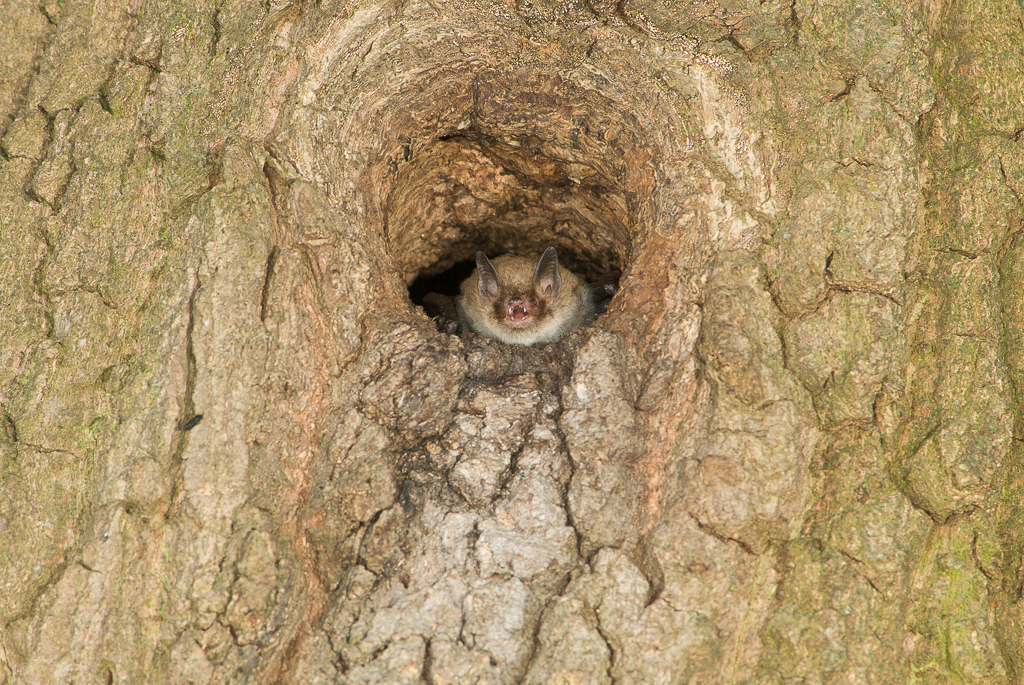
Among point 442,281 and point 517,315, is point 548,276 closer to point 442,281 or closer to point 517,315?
point 517,315

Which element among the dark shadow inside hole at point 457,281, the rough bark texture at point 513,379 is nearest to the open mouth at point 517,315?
the dark shadow inside hole at point 457,281

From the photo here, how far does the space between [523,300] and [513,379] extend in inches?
106

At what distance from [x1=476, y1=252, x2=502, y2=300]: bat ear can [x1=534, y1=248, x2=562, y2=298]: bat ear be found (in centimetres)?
32

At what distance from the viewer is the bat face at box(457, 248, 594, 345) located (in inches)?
234

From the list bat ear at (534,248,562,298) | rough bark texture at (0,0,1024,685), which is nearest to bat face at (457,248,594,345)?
bat ear at (534,248,562,298)

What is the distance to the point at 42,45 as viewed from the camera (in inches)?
128

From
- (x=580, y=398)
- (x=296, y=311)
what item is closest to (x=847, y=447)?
(x=580, y=398)

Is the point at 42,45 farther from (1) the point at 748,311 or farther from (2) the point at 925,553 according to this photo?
(2) the point at 925,553

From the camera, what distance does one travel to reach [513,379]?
331 cm

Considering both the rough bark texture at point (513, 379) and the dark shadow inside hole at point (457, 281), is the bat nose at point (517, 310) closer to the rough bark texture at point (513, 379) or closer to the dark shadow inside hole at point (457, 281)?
the dark shadow inside hole at point (457, 281)

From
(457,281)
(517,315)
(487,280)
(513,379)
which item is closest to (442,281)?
(457,281)

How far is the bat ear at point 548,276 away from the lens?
A: 5570mm

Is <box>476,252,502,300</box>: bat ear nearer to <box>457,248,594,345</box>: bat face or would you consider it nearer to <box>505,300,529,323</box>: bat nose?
<box>457,248,594,345</box>: bat face

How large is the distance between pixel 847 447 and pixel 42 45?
378 cm
